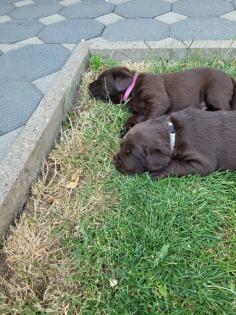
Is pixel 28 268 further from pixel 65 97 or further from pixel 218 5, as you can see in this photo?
pixel 218 5

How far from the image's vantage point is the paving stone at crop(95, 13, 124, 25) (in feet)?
16.3

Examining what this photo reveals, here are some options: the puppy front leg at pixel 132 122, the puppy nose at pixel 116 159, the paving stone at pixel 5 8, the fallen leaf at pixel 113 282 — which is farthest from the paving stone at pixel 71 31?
the fallen leaf at pixel 113 282

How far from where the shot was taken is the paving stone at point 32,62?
3981 mm

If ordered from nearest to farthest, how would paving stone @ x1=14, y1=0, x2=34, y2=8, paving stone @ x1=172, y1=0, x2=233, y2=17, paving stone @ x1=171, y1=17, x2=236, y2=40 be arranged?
1. paving stone @ x1=171, y1=17, x2=236, y2=40
2. paving stone @ x1=172, y1=0, x2=233, y2=17
3. paving stone @ x1=14, y1=0, x2=34, y2=8

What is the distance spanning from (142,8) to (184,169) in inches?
130

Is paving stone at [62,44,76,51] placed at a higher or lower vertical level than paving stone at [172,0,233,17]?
lower

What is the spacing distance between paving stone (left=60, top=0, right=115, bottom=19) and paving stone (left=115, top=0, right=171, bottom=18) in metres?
0.16

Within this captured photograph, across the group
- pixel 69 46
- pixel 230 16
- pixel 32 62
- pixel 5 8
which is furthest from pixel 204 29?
pixel 5 8

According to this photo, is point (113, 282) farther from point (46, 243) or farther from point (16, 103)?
point (16, 103)

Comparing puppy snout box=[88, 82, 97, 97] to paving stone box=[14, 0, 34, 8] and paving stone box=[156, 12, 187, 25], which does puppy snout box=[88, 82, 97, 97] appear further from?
paving stone box=[14, 0, 34, 8]

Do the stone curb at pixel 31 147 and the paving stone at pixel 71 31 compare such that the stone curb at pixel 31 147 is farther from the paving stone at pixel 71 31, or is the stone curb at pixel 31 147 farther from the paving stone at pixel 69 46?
the paving stone at pixel 71 31

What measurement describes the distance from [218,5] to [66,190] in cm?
358

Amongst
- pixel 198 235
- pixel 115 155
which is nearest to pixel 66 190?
pixel 115 155

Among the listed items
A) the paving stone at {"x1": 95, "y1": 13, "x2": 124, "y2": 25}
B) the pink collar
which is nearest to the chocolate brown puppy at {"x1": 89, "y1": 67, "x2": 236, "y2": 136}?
the pink collar
